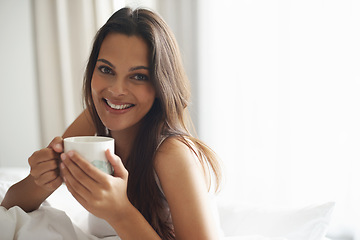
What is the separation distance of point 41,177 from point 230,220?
31.4 inches

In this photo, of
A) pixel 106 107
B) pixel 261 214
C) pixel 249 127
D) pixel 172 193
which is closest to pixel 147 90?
pixel 106 107

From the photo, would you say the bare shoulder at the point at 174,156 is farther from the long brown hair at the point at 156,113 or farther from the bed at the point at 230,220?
the bed at the point at 230,220

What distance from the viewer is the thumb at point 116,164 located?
2.71 feet

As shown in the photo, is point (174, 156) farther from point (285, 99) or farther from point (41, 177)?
point (285, 99)

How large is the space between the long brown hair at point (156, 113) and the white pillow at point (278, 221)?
0.28 meters

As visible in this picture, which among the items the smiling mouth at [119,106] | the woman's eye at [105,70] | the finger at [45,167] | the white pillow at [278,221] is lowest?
the white pillow at [278,221]

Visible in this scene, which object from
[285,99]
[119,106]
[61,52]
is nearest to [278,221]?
[119,106]

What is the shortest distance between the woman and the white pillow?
29cm

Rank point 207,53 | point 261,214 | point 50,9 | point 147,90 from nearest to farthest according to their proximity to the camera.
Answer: point 147,90
point 261,214
point 207,53
point 50,9

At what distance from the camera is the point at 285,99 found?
2.45 m

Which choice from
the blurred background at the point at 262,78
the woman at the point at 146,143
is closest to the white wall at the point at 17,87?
the blurred background at the point at 262,78

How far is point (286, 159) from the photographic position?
97.5 inches

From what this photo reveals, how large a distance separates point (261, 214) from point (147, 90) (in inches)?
26.9

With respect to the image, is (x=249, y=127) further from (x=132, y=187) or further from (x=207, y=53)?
(x=132, y=187)
